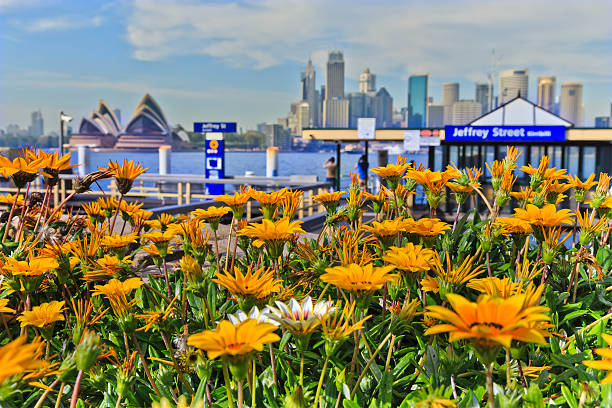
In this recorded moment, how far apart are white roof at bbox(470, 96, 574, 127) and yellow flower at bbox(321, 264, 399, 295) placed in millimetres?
11607

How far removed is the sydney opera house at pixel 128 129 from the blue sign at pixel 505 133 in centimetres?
5847

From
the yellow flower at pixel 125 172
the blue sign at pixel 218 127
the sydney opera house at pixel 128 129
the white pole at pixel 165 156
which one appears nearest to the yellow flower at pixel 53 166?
the yellow flower at pixel 125 172

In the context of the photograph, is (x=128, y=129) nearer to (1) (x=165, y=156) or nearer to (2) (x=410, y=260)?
(1) (x=165, y=156)

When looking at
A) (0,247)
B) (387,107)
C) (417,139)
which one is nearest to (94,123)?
(417,139)

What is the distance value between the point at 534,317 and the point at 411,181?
3.69 ft

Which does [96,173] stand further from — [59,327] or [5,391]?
[5,391]

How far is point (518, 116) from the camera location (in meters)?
12.0

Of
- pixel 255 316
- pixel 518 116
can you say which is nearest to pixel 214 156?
pixel 518 116

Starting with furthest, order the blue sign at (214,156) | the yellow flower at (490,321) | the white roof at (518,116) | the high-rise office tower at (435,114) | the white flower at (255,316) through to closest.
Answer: the high-rise office tower at (435,114) → the blue sign at (214,156) → the white roof at (518,116) → the white flower at (255,316) → the yellow flower at (490,321)

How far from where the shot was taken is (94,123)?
70312 mm

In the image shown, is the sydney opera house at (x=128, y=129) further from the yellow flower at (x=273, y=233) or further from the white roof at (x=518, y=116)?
the yellow flower at (x=273, y=233)

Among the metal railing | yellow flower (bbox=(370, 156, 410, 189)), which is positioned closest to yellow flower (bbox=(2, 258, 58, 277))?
yellow flower (bbox=(370, 156, 410, 189))

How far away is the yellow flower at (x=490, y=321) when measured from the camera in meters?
0.67

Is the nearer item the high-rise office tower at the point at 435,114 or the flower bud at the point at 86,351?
the flower bud at the point at 86,351
